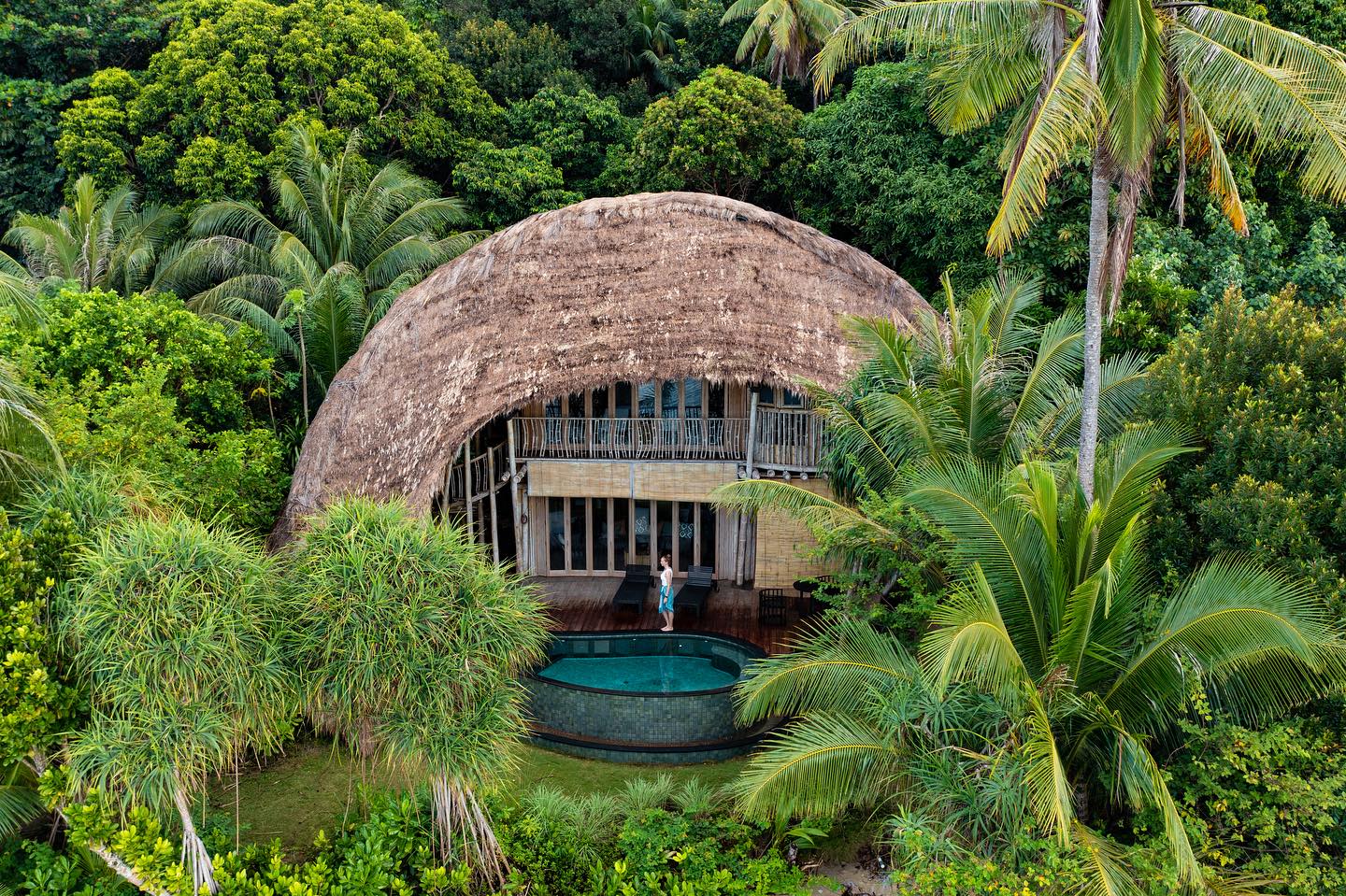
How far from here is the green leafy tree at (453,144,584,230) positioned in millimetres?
21359

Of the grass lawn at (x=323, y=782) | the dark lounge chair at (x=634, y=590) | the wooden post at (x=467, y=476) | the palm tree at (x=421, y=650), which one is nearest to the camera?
the palm tree at (x=421, y=650)

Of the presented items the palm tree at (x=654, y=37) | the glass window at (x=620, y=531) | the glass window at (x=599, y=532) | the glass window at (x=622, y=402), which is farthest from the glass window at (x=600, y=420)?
the palm tree at (x=654, y=37)

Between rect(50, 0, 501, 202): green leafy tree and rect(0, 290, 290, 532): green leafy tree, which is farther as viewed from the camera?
rect(50, 0, 501, 202): green leafy tree

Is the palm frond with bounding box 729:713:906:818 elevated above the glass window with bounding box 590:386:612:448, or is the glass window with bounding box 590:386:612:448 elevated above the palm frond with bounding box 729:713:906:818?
the glass window with bounding box 590:386:612:448

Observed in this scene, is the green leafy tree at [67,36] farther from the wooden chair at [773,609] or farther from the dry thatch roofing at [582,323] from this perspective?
the wooden chair at [773,609]

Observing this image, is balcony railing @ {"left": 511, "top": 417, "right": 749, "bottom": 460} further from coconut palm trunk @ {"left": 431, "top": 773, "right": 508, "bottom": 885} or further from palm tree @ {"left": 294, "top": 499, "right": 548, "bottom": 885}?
coconut palm trunk @ {"left": 431, "top": 773, "right": 508, "bottom": 885}

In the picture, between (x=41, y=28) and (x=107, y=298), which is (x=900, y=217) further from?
(x=41, y=28)

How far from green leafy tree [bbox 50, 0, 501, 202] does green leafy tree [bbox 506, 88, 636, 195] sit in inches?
72.8

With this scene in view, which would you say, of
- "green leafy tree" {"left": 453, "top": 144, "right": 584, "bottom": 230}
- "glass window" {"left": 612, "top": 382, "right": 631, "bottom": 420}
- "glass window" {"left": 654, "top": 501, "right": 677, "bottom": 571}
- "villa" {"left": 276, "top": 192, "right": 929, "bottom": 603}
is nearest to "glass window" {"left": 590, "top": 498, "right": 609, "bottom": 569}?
"glass window" {"left": 654, "top": 501, "right": 677, "bottom": 571}

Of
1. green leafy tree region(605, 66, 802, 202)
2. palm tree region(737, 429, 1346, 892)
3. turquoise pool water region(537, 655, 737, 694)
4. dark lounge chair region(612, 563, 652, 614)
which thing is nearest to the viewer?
palm tree region(737, 429, 1346, 892)

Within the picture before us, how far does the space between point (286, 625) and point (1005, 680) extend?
6121 millimetres

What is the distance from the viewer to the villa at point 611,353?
13352 mm

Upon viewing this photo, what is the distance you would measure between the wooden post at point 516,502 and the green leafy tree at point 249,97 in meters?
9.23

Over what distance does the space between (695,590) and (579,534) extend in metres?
3.03
